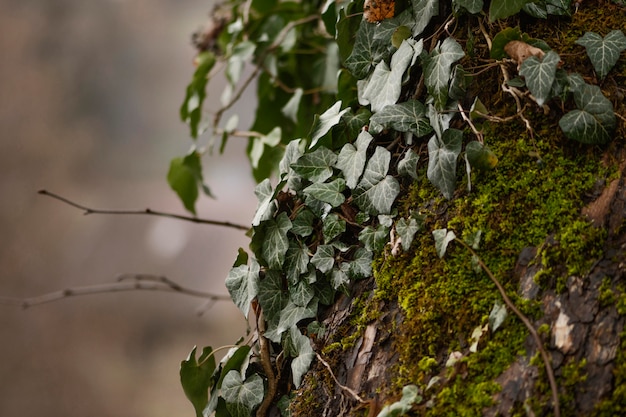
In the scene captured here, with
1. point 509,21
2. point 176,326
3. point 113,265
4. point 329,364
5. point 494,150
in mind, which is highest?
point 509,21

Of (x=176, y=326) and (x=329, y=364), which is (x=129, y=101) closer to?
(x=176, y=326)

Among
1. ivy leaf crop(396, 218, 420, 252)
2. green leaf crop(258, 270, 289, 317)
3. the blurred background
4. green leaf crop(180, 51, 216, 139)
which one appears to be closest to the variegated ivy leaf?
green leaf crop(258, 270, 289, 317)

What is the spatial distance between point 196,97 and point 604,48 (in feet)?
3.69

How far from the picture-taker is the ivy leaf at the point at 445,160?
0.77 meters

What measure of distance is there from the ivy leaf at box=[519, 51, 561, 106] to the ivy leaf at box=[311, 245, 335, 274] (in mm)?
369

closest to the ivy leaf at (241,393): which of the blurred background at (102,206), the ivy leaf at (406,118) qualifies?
the ivy leaf at (406,118)

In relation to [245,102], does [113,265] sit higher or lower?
lower

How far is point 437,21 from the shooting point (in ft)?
2.89

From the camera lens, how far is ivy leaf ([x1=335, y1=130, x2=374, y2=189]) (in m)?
0.85

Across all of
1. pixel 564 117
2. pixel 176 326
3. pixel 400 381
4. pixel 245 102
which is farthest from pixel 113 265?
pixel 564 117

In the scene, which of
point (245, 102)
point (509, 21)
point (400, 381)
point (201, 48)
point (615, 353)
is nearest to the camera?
point (615, 353)

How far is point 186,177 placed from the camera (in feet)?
5.04

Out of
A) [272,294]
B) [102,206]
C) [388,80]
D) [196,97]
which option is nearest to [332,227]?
[272,294]

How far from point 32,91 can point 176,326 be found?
127 centimetres
